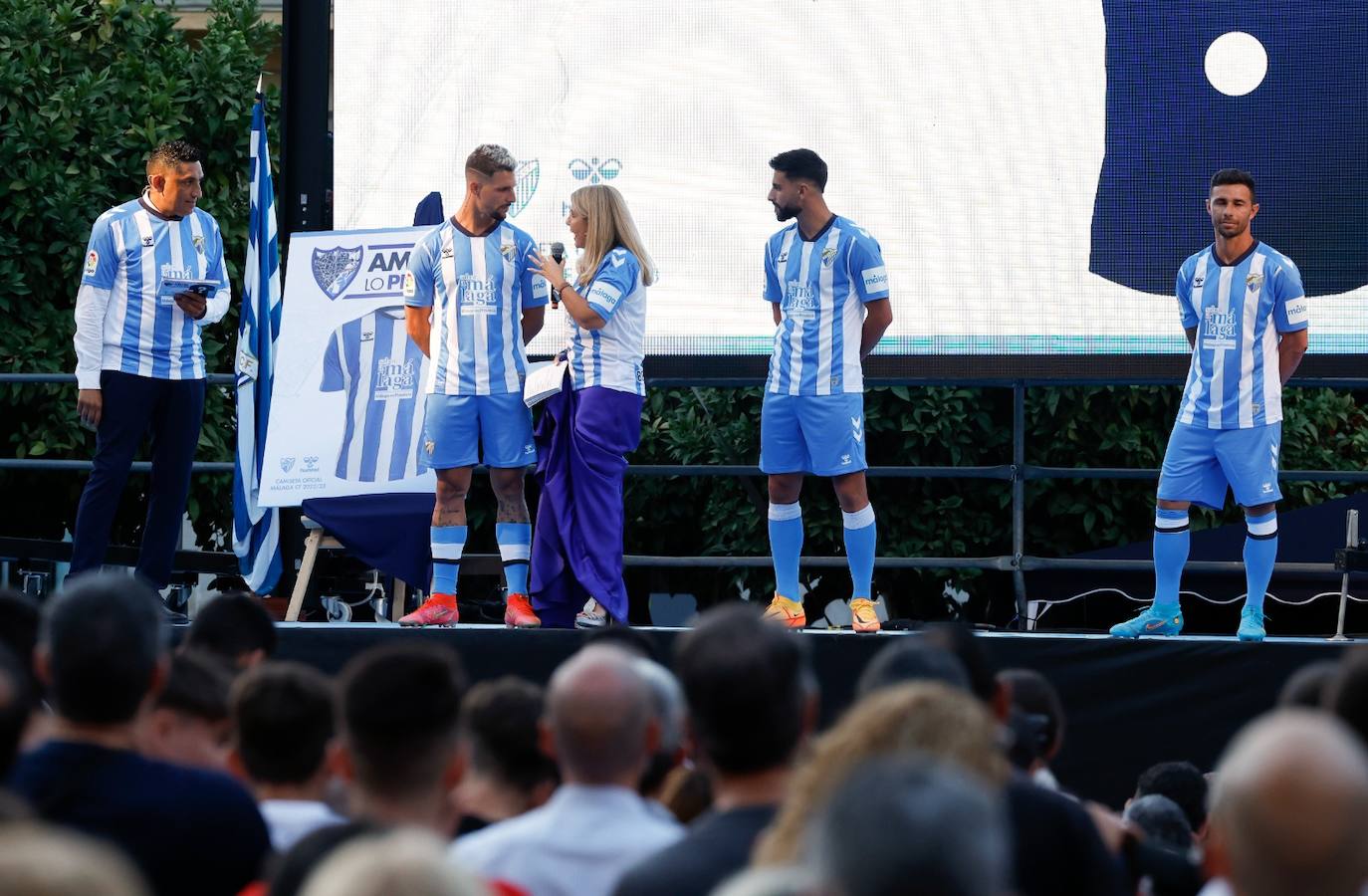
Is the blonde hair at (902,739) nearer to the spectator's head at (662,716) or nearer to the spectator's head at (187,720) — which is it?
the spectator's head at (662,716)

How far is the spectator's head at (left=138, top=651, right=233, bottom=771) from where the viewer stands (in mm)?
3184

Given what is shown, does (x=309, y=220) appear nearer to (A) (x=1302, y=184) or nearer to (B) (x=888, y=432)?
(B) (x=888, y=432)

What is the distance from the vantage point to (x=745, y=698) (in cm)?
256

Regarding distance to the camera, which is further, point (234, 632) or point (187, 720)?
Answer: point (234, 632)

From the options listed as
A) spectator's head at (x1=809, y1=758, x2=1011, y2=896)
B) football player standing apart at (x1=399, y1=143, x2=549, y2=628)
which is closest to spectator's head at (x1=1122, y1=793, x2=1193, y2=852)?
spectator's head at (x1=809, y1=758, x2=1011, y2=896)

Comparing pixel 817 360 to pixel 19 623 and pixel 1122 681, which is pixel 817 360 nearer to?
pixel 1122 681

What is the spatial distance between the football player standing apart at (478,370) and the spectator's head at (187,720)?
3.72 meters

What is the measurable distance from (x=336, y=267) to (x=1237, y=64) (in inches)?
157

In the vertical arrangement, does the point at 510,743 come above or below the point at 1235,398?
below

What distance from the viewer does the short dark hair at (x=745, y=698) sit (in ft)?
8.36

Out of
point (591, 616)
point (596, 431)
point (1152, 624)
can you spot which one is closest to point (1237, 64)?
point (1152, 624)

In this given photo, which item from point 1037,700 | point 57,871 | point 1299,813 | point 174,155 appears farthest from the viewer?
point 174,155

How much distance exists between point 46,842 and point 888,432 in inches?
336

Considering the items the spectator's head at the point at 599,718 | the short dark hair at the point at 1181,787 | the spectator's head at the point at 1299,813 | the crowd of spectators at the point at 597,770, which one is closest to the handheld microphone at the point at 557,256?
the short dark hair at the point at 1181,787
